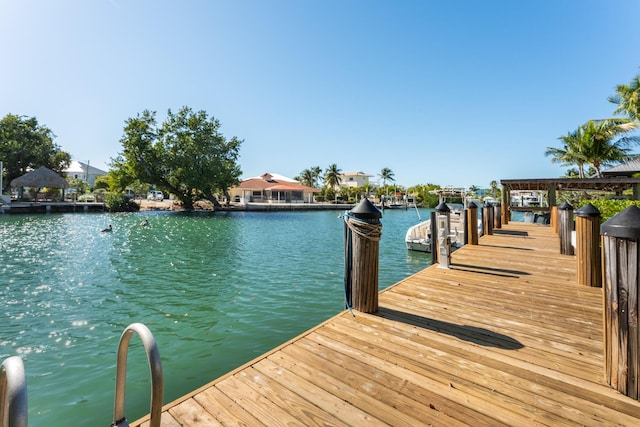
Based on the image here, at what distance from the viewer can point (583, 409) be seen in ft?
7.05

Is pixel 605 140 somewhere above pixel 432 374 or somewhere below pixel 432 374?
above

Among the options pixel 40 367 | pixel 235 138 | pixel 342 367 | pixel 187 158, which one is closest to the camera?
pixel 342 367

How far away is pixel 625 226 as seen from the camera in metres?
2.18

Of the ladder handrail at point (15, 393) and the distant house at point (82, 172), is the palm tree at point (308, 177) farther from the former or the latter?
the ladder handrail at point (15, 393)

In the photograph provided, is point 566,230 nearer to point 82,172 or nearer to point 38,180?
point 38,180

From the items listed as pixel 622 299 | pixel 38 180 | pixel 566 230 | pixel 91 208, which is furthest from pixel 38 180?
pixel 622 299

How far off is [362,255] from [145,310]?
17.7ft

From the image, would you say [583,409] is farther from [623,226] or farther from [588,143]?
[588,143]

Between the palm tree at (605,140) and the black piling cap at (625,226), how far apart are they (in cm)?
2874

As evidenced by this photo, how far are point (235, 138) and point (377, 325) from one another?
144 ft

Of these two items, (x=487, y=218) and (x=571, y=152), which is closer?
(x=487, y=218)

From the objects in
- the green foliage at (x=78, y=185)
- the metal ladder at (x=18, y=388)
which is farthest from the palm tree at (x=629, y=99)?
the green foliage at (x=78, y=185)

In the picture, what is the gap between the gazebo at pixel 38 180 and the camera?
36697mm

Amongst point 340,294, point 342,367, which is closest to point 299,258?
point 340,294
